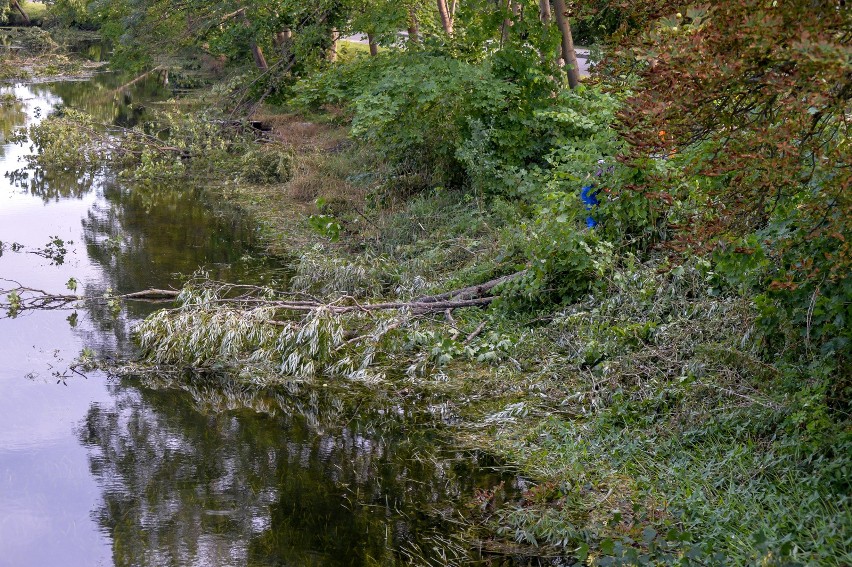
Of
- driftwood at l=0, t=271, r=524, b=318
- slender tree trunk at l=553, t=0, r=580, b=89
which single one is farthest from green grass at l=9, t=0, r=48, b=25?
driftwood at l=0, t=271, r=524, b=318

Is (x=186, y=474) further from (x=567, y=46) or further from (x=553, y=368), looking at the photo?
(x=567, y=46)

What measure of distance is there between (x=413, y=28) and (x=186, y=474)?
1416 cm

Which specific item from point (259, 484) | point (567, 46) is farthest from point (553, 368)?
point (567, 46)

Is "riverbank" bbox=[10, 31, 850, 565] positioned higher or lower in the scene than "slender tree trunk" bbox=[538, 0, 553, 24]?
lower

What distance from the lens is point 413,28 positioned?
63.5 feet

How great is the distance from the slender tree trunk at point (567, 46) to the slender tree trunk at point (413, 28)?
2642 mm

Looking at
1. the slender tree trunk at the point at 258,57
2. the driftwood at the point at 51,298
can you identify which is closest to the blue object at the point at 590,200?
the driftwood at the point at 51,298

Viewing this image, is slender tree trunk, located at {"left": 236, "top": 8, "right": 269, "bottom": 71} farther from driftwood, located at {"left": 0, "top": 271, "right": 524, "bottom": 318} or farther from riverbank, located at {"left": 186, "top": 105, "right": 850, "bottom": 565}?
driftwood, located at {"left": 0, "top": 271, "right": 524, "bottom": 318}

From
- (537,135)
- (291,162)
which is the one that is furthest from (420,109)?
(291,162)

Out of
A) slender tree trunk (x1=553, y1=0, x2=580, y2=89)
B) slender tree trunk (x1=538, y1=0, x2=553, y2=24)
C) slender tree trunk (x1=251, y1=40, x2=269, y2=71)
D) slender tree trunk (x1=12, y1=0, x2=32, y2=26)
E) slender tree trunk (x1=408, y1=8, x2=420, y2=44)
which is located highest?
slender tree trunk (x1=12, y1=0, x2=32, y2=26)

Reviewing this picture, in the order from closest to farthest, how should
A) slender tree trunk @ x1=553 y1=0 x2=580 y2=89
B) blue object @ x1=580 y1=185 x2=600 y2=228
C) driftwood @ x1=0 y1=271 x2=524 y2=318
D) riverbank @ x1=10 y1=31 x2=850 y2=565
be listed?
riverbank @ x1=10 y1=31 x2=850 y2=565, blue object @ x1=580 y1=185 x2=600 y2=228, driftwood @ x1=0 y1=271 x2=524 y2=318, slender tree trunk @ x1=553 y1=0 x2=580 y2=89

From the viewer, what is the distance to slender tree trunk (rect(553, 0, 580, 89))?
13086mm

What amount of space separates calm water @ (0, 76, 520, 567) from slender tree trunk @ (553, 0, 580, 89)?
7219 mm

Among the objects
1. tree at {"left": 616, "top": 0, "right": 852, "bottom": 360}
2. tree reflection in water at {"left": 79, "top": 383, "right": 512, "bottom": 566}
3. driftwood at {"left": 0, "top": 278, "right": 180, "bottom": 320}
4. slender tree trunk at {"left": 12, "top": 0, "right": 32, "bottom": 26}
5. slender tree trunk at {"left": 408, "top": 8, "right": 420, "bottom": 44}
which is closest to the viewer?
tree at {"left": 616, "top": 0, "right": 852, "bottom": 360}
